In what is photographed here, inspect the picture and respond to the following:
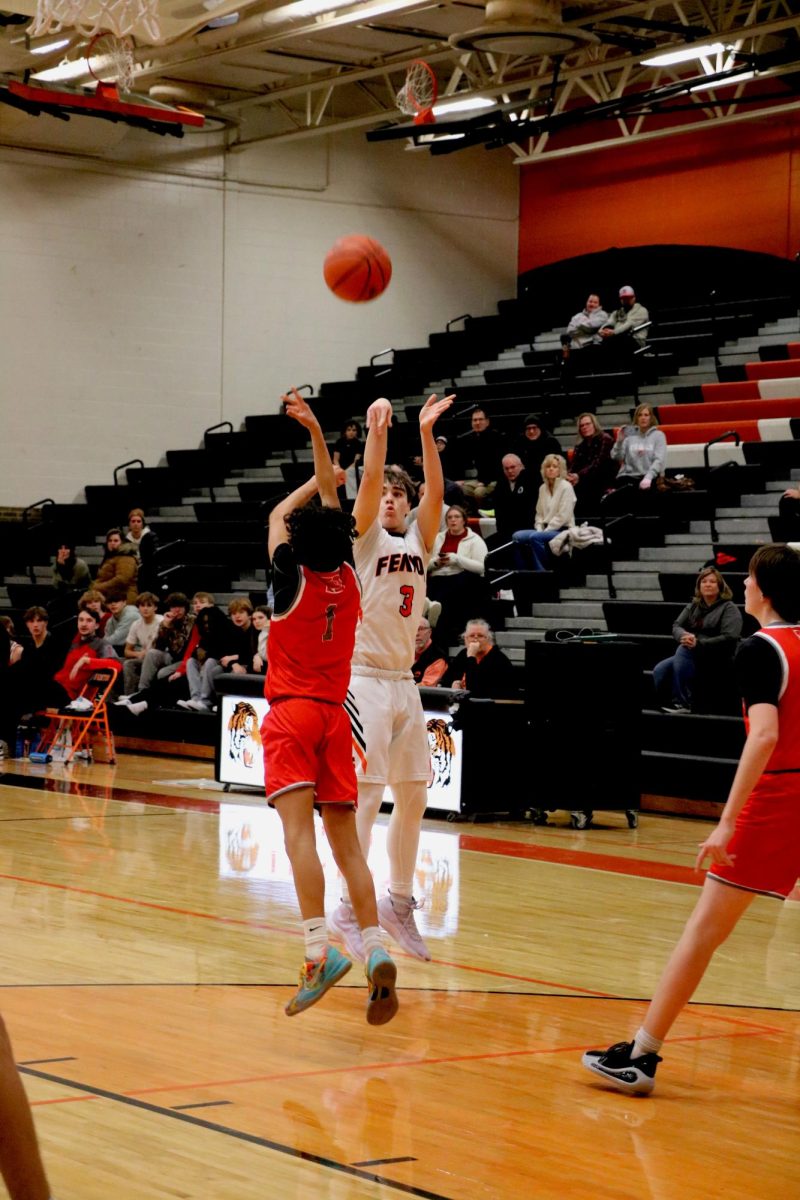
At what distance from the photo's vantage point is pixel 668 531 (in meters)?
15.9

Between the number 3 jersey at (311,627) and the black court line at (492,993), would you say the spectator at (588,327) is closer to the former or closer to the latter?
the black court line at (492,993)

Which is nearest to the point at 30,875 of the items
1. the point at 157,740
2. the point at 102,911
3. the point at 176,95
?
the point at 102,911

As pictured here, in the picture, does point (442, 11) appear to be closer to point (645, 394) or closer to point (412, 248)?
point (645, 394)

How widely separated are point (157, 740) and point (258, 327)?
8512 millimetres

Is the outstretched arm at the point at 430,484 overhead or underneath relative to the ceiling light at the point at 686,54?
underneath

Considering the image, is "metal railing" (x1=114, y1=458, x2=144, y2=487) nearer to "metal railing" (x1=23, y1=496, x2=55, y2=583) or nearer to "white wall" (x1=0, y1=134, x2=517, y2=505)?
"white wall" (x1=0, y1=134, x2=517, y2=505)

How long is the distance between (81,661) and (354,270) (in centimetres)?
676

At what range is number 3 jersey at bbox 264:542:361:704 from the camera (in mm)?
5391

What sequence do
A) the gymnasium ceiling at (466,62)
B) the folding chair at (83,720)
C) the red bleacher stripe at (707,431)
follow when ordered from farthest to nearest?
the red bleacher stripe at (707,431) < the gymnasium ceiling at (466,62) < the folding chair at (83,720)

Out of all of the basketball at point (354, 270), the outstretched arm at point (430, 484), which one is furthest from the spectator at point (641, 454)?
the outstretched arm at point (430, 484)

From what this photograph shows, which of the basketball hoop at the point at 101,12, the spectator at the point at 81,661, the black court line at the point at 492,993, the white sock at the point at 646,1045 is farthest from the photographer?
the spectator at the point at 81,661

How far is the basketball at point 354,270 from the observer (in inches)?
344

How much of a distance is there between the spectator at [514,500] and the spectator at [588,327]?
178 inches

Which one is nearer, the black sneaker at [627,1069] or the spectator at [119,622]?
the black sneaker at [627,1069]
